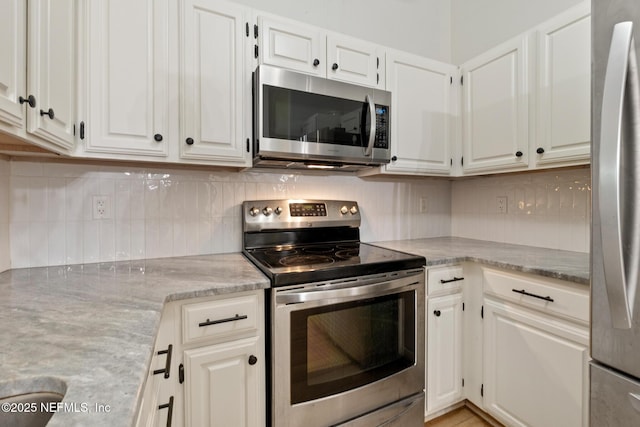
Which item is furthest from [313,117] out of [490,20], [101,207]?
[490,20]

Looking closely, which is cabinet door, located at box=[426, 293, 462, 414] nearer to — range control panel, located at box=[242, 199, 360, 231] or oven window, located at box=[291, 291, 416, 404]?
oven window, located at box=[291, 291, 416, 404]

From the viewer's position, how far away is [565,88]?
5.18ft

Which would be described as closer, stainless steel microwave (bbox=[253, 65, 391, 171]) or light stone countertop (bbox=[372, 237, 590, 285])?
light stone countertop (bbox=[372, 237, 590, 285])

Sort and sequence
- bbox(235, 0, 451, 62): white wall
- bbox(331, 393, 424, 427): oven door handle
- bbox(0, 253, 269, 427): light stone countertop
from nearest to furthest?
bbox(0, 253, 269, 427): light stone countertop → bbox(331, 393, 424, 427): oven door handle → bbox(235, 0, 451, 62): white wall

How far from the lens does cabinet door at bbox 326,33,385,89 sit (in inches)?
68.9

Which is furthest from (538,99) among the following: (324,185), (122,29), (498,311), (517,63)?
(122,29)

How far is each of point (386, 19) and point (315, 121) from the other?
140cm

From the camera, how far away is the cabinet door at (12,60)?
798mm

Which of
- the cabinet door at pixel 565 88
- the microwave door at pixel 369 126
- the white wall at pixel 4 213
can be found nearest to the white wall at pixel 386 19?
the microwave door at pixel 369 126

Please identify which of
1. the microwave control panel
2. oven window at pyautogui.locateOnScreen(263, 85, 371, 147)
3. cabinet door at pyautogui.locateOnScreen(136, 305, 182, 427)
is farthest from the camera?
the microwave control panel

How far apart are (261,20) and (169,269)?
4.26 ft

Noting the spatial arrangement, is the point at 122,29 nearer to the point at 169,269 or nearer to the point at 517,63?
the point at 169,269

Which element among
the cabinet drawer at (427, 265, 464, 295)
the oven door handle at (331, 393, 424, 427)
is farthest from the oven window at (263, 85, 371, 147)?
the oven door handle at (331, 393, 424, 427)

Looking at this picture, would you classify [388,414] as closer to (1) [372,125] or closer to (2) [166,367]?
(2) [166,367]
